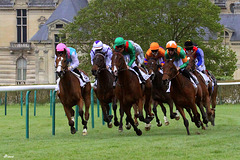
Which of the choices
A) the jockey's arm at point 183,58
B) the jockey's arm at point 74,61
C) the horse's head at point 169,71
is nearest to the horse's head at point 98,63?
the jockey's arm at point 74,61

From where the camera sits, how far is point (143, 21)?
36.6m

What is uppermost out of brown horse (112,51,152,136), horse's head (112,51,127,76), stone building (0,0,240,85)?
stone building (0,0,240,85)

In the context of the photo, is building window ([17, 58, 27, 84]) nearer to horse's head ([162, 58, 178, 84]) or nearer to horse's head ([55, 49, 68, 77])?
horse's head ([55, 49, 68, 77])

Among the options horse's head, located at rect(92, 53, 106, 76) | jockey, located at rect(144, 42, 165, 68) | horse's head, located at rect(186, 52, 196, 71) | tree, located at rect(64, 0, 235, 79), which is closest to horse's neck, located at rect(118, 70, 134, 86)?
horse's head, located at rect(92, 53, 106, 76)

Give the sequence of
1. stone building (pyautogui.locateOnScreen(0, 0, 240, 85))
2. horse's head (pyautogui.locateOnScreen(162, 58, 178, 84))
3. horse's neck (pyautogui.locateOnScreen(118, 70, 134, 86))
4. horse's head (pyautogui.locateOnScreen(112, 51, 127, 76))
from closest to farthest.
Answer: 1. horse's head (pyautogui.locateOnScreen(112, 51, 127, 76))
2. horse's head (pyautogui.locateOnScreen(162, 58, 178, 84))
3. horse's neck (pyautogui.locateOnScreen(118, 70, 134, 86))
4. stone building (pyautogui.locateOnScreen(0, 0, 240, 85))

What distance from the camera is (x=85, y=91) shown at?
1448 centimetres

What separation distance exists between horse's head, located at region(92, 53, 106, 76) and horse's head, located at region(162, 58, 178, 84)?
1503 mm

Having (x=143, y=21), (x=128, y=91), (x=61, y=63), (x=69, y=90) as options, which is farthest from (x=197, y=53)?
(x=143, y=21)

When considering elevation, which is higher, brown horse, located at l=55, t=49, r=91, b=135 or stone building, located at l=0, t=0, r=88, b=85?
A: stone building, located at l=0, t=0, r=88, b=85

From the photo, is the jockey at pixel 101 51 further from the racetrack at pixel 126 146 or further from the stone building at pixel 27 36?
the stone building at pixel 27 36

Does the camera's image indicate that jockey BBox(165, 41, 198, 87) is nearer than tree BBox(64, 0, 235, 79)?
Yes

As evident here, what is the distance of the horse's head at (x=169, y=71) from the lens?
1258 centimetres

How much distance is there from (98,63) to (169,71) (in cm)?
163

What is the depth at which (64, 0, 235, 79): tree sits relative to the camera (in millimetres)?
36375
